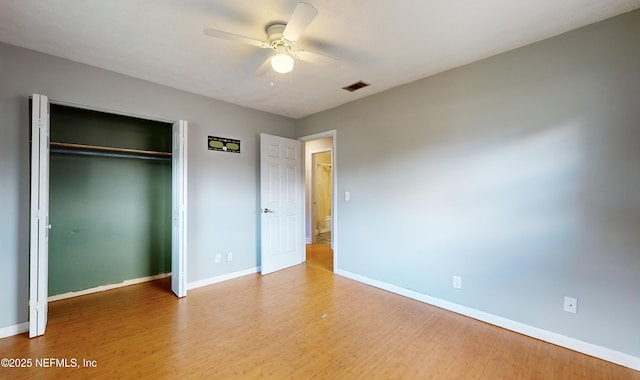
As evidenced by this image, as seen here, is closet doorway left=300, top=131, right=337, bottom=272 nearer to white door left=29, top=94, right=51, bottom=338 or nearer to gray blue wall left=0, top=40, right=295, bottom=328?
gray blue wall left=0, top=40, right=295, bottom=328

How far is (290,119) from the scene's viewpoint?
181 inches

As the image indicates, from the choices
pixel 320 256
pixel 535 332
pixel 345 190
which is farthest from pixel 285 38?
pixel 320 256

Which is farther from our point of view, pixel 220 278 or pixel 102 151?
pixel 220 278

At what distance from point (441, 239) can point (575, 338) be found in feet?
4.09

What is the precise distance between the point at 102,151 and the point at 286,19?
2.94 metres

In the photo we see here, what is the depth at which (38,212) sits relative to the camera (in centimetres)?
224

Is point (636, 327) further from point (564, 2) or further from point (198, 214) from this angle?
point (198, 214)

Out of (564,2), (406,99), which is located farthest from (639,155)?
(406,99)

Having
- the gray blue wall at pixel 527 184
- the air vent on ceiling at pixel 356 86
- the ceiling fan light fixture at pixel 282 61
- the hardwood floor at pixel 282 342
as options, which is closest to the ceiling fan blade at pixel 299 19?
the ceiling fan light fixture at pixel 282 61

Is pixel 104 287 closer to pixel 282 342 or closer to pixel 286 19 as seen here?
pixel 282 342

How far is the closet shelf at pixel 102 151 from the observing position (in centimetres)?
286

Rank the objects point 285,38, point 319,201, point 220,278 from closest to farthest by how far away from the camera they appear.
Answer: point 285,38 → point 220,278 → point 319,201

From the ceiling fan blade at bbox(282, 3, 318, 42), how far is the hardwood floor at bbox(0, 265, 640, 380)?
7.85 feet

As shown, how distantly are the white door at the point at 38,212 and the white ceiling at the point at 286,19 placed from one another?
668 millimetres
